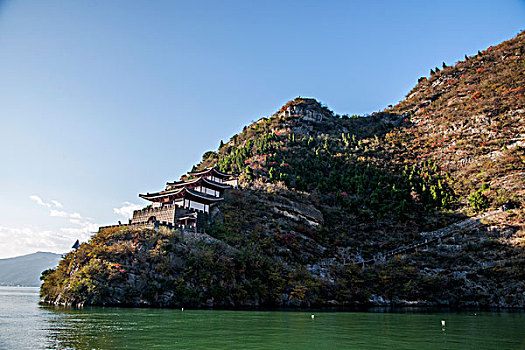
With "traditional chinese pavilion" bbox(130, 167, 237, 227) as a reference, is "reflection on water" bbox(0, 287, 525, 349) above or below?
below

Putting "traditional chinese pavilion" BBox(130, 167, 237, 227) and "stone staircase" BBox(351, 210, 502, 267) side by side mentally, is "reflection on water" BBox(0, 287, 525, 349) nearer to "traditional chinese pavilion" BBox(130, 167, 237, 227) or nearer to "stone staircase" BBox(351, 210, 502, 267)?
"traditional chinese pavilion" BBox(130, 167, 237, 227)

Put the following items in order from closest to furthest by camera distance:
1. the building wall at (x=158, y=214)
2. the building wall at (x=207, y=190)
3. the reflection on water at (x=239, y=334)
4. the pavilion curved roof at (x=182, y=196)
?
the reflection on water at (x=239, y=334) → the building wall at (x=158, y=214) → the pavilion curved roof at (x=182, y=196) → the building wall at (x=207, y=190)

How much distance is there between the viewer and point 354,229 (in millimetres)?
59281

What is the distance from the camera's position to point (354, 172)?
76938 mm

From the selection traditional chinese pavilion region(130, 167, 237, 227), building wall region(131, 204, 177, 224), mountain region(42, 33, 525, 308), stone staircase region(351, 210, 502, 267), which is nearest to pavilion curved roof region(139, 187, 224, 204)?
traditional chinese pavilion region(130, 167, 237, 227)

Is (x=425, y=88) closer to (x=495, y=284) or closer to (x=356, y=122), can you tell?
(x=356, y=122)

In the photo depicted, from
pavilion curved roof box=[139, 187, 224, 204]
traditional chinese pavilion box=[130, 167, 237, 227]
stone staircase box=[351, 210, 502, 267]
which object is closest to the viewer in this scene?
traditional chinese pavilion box=[130, 167, 237, 227]

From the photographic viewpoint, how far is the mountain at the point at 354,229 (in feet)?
117

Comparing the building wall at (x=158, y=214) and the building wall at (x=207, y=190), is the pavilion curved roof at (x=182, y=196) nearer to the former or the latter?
the building wall at (x=158, y=214)

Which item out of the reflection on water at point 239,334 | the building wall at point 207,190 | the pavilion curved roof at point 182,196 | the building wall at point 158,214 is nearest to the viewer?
the reflection on water at point 239,334

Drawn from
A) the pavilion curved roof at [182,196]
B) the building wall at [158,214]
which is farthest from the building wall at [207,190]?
the building wall at [158,214]

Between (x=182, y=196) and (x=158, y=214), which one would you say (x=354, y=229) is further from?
(x=158, y=214)

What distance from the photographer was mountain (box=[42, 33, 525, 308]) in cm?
3578

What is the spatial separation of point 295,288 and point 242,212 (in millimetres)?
16715
